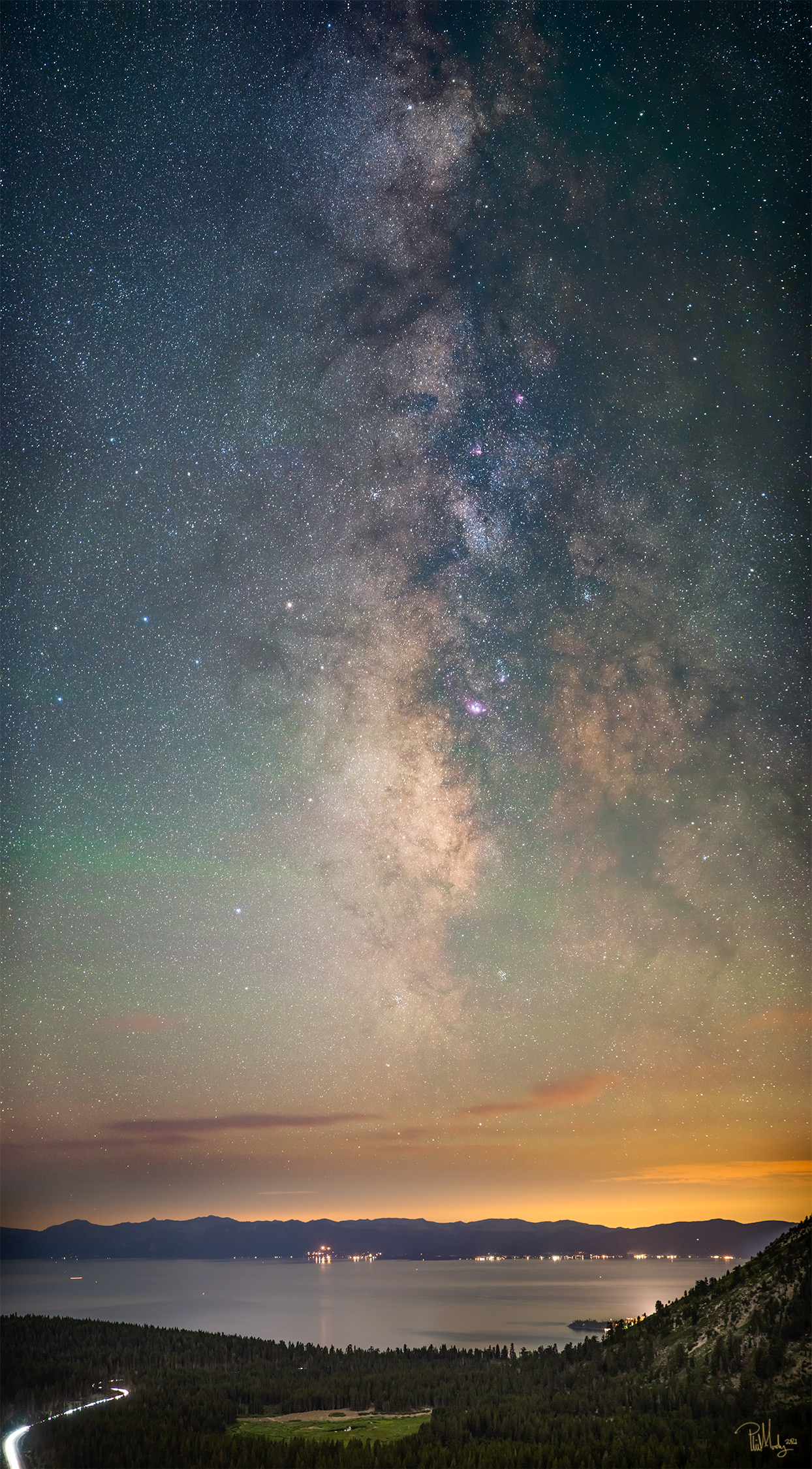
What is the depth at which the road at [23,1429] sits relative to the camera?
4625 cm

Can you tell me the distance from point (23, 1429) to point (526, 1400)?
1231 inches

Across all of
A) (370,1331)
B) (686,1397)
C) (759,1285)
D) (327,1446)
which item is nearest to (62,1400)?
(327,1446)
